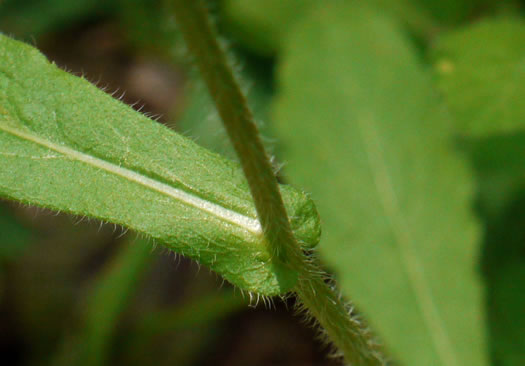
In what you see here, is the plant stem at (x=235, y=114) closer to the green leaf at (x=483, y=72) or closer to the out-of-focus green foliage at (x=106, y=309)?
the green leaf at (x=483, y=72)

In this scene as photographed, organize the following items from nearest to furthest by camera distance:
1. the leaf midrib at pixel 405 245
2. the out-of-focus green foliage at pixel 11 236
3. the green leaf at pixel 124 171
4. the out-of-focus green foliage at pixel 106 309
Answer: the green leaf at pixel 124 171 → the leaf midrib at pixel 405 245 → the out-of-focus green foliage at pixel 106 309 → the out-of-focus green foliage at pixel 11 236

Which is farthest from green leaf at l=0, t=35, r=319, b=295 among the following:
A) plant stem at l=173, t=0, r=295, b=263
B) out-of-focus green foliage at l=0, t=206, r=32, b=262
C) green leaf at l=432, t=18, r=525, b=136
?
out-of-focus green foliage at l=0, t=206, r=32, b=262

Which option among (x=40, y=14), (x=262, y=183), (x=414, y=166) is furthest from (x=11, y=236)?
(x=262, y=183)

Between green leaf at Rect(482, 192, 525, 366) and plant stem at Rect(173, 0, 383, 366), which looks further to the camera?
green leaf at Rect(482, 192, 525, 366)

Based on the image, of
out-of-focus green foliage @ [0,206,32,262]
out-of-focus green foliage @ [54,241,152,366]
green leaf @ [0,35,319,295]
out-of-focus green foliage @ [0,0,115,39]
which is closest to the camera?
green leaf @ [0,35,319,295]

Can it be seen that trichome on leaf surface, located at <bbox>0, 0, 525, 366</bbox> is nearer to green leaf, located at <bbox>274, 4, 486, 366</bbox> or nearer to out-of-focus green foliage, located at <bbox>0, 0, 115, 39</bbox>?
green leaf, located at <bbox>274, 4, 486, 366</bbox>

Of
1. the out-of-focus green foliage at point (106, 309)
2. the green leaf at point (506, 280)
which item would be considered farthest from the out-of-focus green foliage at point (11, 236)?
the green leaf at point (506, 280)
